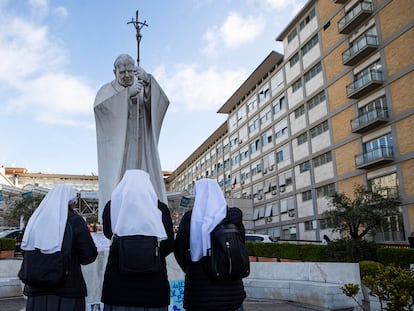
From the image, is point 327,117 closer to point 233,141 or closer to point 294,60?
point 294,60

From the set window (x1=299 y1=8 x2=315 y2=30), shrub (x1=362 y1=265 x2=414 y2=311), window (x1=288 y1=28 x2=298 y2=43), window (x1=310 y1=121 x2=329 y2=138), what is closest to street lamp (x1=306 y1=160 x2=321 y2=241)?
window (x1=310 y1=121 x2=329 y2=138)

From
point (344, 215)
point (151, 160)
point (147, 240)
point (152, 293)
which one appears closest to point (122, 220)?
point (147, 240)

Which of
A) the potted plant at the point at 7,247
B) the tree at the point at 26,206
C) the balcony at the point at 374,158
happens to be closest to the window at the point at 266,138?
the balcony at the point at 374,158

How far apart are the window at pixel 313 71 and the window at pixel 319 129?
4.72 metres

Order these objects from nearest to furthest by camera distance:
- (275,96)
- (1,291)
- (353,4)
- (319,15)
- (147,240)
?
(147,240), (1,291), (353,4), (319,15), (275,96)

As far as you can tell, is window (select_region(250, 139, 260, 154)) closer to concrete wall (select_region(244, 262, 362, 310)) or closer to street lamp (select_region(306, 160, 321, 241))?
street lamp (select_region(306, 160, 321, 241))

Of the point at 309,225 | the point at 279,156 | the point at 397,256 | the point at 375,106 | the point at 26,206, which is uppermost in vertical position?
the point at 375,106

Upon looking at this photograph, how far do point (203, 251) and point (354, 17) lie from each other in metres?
32.1

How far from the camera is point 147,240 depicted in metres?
3.14

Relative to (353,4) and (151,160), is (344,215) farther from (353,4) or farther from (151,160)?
(151,160)

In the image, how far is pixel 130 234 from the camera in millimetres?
3152

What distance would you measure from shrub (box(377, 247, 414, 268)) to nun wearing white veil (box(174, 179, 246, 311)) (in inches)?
496

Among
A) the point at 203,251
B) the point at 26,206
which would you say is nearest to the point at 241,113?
the point at 26,206

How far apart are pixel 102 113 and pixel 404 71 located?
2627cm
